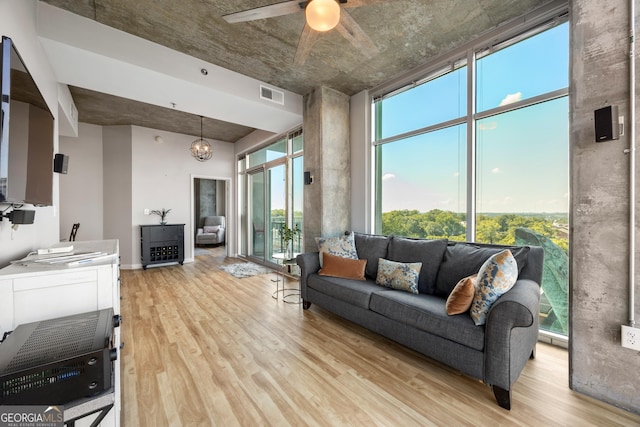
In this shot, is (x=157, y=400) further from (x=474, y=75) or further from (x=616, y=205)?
(x=474, y=75)

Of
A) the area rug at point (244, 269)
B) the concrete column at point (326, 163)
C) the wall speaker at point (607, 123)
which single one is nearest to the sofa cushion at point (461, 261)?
the wall speaker at point (607, 123)

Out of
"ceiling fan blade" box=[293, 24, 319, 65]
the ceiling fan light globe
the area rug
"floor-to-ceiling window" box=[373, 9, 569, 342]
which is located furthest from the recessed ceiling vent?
the area rug

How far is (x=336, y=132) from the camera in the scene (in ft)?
12.9

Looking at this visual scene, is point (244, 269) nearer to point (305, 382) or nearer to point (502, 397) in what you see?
point (305, 382)

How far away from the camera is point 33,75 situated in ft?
6.58

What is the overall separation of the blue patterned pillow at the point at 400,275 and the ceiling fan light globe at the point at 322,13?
2.19 m

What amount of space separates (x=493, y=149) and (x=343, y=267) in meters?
2.07

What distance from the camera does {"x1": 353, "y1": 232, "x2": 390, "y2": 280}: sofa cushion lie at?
307 centimetres

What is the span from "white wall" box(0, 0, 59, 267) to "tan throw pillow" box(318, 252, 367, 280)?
255cm

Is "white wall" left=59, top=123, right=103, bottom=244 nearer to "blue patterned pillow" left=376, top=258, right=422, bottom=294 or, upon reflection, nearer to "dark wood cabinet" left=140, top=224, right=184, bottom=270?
"dark wood cabinet" left=140, top=224, right=184, bottom=270

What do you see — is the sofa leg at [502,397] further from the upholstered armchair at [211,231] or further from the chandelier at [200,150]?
the upholstered armchair at [211,231]

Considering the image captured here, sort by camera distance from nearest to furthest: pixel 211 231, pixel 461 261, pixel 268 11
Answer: pixel 268 11 → pixel 461 261 → pixel 211 231

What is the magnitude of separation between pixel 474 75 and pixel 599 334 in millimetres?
2596

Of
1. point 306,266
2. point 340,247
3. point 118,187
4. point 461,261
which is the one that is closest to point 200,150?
point 118,187
